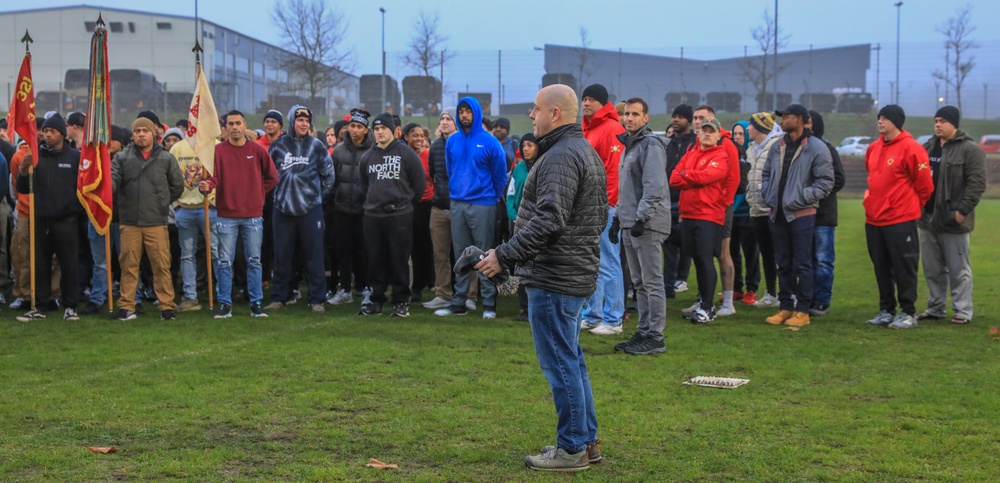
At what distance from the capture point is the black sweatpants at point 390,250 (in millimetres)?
11328

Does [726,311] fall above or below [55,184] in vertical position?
below

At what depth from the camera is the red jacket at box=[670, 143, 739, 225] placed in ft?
33.3

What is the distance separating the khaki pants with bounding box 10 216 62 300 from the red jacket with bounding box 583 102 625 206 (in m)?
6.43

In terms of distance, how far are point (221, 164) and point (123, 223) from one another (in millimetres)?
1187

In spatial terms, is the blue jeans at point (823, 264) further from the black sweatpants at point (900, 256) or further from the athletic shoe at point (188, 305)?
the athletic shoe at point (188, 305)

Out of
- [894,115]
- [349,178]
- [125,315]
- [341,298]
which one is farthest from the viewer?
[341,298]

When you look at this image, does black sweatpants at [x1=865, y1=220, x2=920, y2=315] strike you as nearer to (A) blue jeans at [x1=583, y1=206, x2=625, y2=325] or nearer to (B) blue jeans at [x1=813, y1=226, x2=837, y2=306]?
(B) blue jeans at [x1=813, y1=226, x2=837, y2=306]

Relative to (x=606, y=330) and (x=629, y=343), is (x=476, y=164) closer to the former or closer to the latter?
(x=606, y=330)

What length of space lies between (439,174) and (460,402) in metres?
5.41

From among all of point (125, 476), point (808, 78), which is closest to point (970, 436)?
point (125, 476)

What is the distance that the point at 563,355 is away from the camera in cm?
551

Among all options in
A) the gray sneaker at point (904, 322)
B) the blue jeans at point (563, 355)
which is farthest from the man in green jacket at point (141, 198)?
the gray sneaker at point (904, 322)

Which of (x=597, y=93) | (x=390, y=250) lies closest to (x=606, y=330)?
(x=597, y=93)

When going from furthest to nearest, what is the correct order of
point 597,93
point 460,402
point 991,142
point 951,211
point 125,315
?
1. point 991,142
2. point 125,315
3. point 951,211
4. point 597,93
5. point 460,402
